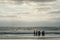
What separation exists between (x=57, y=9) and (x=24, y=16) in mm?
302

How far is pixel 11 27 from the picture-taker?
1.21 meters

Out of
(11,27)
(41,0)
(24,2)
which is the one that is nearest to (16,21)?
(11,27)

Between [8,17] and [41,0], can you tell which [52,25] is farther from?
[8,17]

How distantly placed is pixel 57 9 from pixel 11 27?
442 millimetres

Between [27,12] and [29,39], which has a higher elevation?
[27,12]

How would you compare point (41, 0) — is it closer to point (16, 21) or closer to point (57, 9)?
point (57, 9)

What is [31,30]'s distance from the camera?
1.20 m

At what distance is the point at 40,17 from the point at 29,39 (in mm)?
219

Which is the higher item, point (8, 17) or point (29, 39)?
point (8, 17)

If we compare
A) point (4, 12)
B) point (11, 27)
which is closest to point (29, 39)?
point (11, 27)

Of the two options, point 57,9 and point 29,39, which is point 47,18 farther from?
point 29,39

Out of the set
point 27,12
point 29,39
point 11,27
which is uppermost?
point 27,12

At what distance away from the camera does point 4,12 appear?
1.21m

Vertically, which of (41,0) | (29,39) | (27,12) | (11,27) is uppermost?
(41,0)
